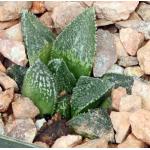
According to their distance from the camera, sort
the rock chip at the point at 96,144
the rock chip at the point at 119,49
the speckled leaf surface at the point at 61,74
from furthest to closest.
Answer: the rock chip at the point at 119,49 < the speckled leaf surface at the point at 61,74 < the rock chip at the point at 96,144

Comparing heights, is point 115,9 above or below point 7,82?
above

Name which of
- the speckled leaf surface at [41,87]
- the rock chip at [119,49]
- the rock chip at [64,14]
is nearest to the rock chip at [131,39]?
the rock chip at [119,49]

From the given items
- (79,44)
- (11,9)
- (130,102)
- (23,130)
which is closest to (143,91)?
(130,102)

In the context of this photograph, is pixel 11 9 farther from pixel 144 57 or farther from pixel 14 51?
pixel 144 57

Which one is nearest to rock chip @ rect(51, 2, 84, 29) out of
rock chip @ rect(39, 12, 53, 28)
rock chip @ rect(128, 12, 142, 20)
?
rock chip @ rect(39, 12, 53, 28)

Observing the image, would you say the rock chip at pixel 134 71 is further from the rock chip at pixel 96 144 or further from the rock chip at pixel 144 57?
the rock chip at pixel 96 144

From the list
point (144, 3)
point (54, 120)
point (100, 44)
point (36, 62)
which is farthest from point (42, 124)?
point (144, 3)
